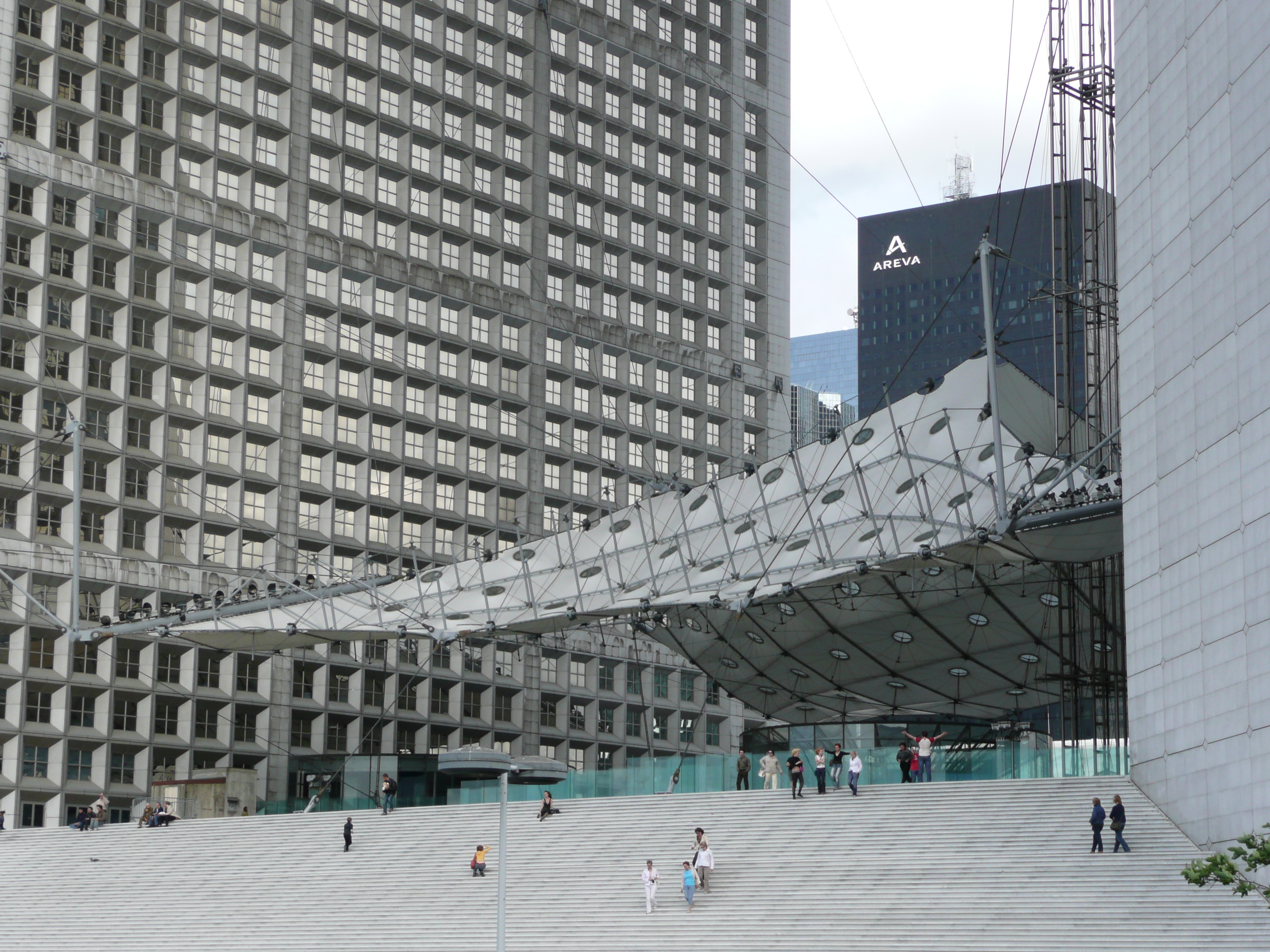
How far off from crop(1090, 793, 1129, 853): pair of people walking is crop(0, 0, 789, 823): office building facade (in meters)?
33.9

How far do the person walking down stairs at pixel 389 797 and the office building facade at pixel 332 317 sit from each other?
12218 mm

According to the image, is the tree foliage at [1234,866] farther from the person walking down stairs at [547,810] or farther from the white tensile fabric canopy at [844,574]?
the person walking down stairs at [547,810]

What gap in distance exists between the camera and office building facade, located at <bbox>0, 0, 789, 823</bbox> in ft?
250

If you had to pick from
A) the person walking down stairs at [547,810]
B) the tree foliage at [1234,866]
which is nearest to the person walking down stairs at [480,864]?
the person walking down stairs at [547,810]

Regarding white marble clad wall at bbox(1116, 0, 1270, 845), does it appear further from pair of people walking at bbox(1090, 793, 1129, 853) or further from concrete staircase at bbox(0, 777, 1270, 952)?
concrete staircase at bbox(0, 777, 1270, 952)

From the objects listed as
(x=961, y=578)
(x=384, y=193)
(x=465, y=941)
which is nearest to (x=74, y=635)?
(x=465, y=941)

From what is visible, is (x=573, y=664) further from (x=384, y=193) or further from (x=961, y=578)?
(x=961, y=578)

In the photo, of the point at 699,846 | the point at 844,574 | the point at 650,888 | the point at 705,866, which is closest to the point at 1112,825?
the point at 705,866

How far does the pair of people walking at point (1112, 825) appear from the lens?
121 ft

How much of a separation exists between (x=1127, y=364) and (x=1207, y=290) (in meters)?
4.74

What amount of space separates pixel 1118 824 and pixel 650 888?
10879 mm

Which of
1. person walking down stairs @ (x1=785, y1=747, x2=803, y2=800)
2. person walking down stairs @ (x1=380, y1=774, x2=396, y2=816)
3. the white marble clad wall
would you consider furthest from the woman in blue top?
person walking down stairs @ (x1=380, y1=774, x2=396, y2=816)

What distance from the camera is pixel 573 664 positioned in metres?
93.2

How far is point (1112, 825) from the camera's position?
3725 centimetres
